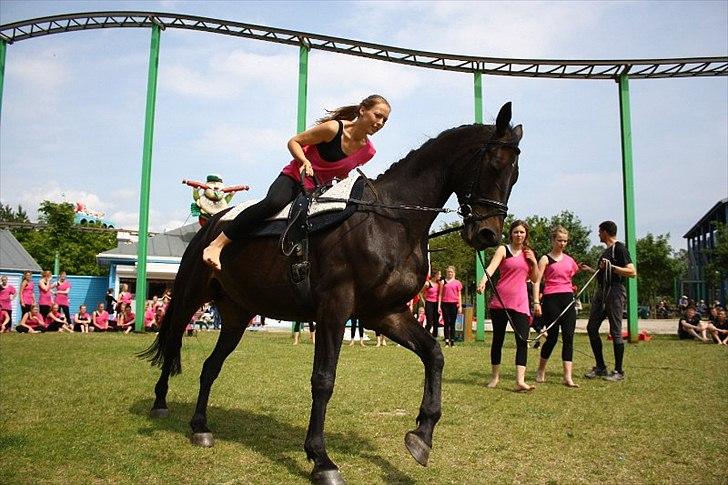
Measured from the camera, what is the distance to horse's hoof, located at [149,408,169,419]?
6575 mm

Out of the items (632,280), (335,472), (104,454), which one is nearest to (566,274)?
(335,472)

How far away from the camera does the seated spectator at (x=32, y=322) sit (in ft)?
69.8

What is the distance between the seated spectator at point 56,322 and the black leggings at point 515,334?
18.6m

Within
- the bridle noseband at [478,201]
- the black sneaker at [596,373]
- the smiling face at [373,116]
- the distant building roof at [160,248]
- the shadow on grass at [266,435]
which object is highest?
the distant building roof at [160,248]

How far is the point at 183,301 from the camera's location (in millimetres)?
6777

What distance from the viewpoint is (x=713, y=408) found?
722 cm

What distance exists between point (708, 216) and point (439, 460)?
79.6 m

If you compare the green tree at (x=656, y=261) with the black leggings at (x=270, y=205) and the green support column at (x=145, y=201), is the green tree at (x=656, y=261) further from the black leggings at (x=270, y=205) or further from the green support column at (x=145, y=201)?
the black leggings at (x=270, y=205)

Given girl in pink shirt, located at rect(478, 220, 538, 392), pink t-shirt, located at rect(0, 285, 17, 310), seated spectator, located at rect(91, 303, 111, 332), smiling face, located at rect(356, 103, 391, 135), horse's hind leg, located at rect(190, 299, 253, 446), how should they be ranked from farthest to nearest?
seated spectator, located at rect(91, 303, 111, 332) → pink t-shirt, located at rect(0, 285, 17, 310) → girl in pink shirt, located at rect(478, 220, 538, 392) → horse's hind leg, located at rect(190, 299, 253, 446) → smiling face, located at rect(356, 103, 391, 135)

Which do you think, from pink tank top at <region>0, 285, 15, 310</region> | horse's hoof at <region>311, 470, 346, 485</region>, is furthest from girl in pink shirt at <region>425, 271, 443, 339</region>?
pink tank top at <region>0, 285, 15, 310</region>

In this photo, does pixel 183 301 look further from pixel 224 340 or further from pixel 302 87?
pixel 302 87

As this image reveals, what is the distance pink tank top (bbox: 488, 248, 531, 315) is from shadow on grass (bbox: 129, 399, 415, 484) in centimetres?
440

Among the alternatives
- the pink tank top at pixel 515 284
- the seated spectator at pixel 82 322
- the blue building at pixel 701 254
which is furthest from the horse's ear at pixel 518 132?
the blue building at pixel 701 254

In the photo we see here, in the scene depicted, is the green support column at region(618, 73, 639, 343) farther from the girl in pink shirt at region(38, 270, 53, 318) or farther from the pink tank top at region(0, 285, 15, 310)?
the pink tank top at region(0, 285, 15, 310)
